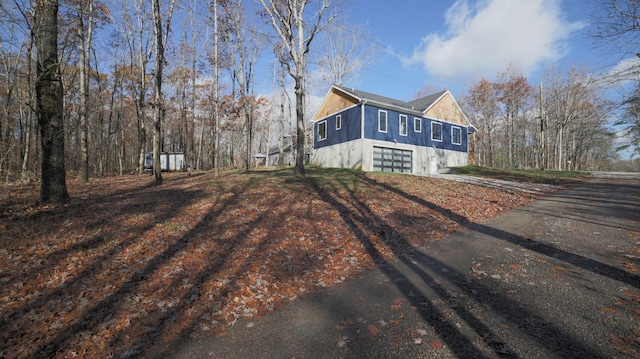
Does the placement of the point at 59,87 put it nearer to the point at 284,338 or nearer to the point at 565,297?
the point at 284,338

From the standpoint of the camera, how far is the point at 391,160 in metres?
22.6

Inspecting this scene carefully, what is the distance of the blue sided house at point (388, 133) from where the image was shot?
2131 cm

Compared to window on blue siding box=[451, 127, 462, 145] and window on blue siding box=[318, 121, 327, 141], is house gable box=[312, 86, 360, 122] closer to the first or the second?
window on blue siding box=[318, 121, 327, 141]

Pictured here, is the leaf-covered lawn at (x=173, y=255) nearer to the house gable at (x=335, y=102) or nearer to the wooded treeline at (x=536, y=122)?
the house gable at (x=335, y=102)

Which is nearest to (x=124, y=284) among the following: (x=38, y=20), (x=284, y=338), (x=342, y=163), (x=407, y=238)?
(x=284, y=338)

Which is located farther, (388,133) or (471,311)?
(388,133)

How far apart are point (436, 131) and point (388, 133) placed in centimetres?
675

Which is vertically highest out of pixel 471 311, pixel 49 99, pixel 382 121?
pixel 382 121

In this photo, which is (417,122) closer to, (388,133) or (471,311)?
(388,133)

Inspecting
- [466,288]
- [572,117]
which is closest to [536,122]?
[572,117]

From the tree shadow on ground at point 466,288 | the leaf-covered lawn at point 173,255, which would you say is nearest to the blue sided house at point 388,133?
the leaf-covered lawn at point 173,255

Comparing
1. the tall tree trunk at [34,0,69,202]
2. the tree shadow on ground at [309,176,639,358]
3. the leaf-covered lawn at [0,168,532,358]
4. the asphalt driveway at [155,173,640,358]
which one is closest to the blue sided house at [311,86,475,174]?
the leaf-covered lawn at [0,168,532,358]

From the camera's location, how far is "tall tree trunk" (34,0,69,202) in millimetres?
7504

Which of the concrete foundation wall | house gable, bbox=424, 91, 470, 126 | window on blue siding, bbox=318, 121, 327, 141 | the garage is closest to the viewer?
the concrete foundation wall
